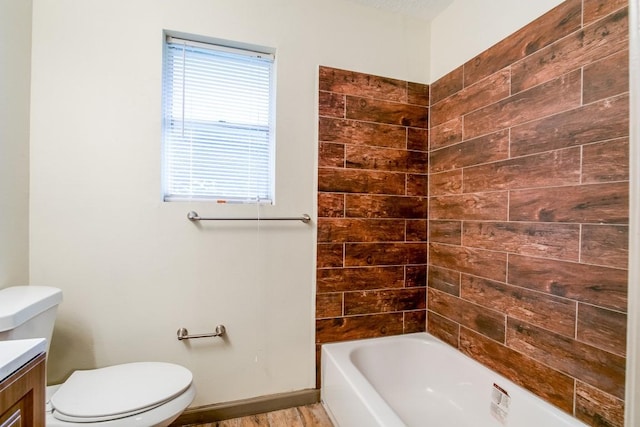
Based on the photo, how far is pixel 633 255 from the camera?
0.62 metres

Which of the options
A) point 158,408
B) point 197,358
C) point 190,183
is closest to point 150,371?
point 158,408

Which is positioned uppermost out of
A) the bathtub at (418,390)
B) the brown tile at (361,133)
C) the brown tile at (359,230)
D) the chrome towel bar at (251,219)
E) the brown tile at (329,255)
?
the brown tile at (361,133)

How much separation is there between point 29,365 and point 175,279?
0.88 m

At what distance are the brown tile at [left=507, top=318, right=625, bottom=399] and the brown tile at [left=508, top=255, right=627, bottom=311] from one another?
19 cm

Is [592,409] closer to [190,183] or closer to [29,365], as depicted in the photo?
[29,365]

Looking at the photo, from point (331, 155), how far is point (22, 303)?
61.9 inches

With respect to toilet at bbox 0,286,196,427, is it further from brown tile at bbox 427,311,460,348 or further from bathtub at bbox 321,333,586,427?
brown tile at bbox 427,311,460,348

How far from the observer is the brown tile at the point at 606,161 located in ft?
3.47

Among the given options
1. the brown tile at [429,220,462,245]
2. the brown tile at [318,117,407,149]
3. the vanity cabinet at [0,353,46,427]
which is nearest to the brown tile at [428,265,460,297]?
the brown tile at [429,220,462,245]

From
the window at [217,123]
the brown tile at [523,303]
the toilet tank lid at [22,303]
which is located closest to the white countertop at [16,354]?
the toilet tank lid at [22,303]

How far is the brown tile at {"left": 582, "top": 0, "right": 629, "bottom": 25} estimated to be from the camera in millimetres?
1088

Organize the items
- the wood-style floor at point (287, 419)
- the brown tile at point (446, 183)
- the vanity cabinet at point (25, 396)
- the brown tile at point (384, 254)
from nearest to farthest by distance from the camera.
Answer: the vanity cabinet at point (25, 396)
the wood-style floor at point (287, 419)
the brown tile at point (446, 183)
the brown tile at point (384, 254)

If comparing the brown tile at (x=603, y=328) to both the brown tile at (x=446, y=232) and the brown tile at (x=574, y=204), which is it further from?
the brown tile at (x=446, y=232)

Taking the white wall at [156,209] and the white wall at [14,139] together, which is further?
the white wall at [156,209]
